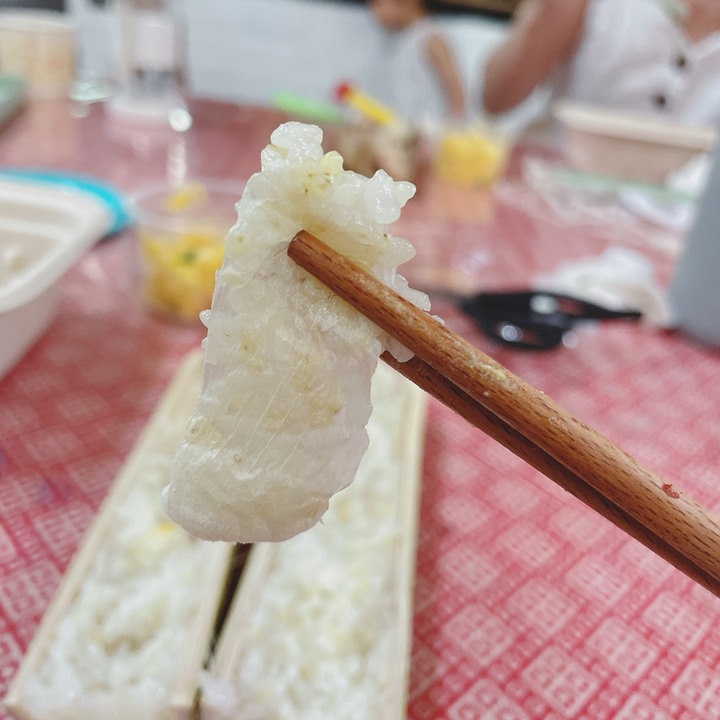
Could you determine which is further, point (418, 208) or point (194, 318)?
point (418, 208)

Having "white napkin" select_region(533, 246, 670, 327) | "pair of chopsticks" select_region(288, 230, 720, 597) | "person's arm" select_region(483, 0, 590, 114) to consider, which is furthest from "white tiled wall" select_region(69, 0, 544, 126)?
"pair of chopsticks" select_region(288, 230, 720, 597)

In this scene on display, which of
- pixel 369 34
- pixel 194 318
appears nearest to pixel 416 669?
pixel 194 318

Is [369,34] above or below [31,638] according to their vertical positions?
below

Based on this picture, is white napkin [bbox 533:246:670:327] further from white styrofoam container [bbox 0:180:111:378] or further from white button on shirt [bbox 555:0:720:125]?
white button on shirt [bbox 555:0:720:125]

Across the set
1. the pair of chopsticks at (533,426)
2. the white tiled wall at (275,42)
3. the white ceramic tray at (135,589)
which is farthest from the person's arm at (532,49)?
the pair of chopsticks at (533,426)

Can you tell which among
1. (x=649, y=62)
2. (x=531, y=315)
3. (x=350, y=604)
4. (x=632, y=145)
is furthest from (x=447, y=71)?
(x=350, y=604)

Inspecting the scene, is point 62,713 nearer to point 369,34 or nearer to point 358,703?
point 358,703
